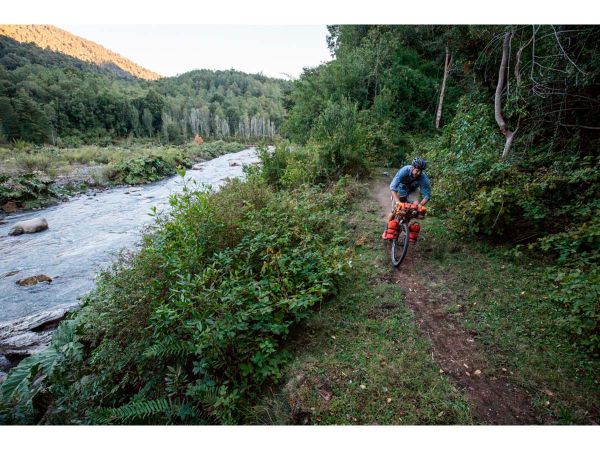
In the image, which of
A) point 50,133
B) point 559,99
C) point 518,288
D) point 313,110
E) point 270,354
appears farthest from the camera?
point 50,133

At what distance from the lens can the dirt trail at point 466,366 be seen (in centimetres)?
271

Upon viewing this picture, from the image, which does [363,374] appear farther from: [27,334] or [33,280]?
[33,280]

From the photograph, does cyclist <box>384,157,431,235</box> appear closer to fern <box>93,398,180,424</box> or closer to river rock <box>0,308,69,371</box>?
fern <box>93,398,180,424</box>

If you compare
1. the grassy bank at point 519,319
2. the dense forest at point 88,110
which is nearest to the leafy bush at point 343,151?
the grassy bank at point 519,319

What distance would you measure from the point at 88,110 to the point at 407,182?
81.9m

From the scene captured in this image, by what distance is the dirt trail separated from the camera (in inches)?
107

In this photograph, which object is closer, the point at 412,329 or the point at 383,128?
the point at 412,329

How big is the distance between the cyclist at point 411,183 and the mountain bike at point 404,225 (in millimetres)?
176

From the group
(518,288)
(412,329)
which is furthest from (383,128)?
(412,329)

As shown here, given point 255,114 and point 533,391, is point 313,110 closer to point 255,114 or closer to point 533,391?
point 533,391

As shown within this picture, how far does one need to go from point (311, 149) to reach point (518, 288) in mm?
8642

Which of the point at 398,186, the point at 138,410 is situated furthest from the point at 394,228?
the point at 138,410

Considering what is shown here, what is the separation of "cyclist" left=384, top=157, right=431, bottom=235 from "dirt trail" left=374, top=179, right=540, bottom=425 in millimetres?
1786

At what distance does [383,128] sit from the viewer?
13.9m
